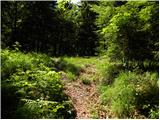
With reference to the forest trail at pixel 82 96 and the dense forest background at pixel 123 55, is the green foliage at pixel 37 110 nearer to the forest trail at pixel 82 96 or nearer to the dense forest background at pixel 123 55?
the dense forest background at pixel 123 55

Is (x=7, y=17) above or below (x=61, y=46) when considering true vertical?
above

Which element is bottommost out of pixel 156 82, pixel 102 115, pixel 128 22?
pixel 102 115

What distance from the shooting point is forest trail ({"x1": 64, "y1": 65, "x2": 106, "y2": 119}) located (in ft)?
36.1

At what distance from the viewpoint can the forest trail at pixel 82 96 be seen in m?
11.0

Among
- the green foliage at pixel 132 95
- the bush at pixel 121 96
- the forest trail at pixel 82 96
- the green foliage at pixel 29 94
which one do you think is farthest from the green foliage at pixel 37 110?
the green foliage at pixel 132 95

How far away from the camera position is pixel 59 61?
17.4 metres

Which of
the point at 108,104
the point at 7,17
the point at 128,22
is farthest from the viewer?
the point at 7,17

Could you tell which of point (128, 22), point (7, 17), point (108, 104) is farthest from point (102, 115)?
point (7, 17)

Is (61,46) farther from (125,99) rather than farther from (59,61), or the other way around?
(125,99)

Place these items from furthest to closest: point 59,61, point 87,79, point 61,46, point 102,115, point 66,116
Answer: point 61,46
point 59,61
point 87,79
point 102,115
point 66,116

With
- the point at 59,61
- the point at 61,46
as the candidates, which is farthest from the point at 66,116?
the point at 61,46

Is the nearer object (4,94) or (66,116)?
(4,94)

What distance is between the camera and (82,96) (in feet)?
41.2

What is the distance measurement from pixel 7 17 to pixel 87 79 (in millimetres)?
11642
